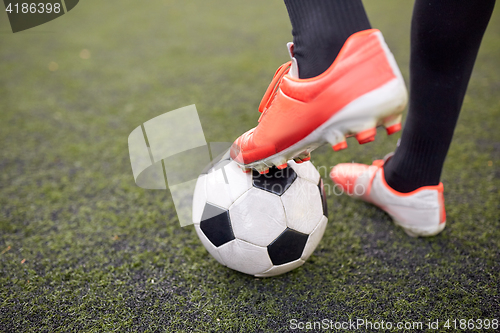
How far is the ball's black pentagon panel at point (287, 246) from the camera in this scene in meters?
1.05

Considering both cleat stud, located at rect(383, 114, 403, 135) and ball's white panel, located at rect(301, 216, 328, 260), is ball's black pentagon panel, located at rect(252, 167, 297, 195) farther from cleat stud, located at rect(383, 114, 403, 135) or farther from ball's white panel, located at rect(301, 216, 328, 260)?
cleat stud, located at rect(383, 114, 403, 135)

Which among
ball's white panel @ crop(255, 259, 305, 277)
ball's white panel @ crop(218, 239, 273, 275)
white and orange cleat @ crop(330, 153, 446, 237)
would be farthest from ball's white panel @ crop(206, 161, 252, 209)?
white and orange cleat @ crop(330, 153, 446, 237)

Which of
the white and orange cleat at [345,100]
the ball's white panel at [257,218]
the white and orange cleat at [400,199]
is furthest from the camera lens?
the white and orange cleat at [400,199]

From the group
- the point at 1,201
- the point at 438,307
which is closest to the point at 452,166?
the point at 438,307

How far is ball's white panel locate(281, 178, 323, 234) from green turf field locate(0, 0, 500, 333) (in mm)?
215

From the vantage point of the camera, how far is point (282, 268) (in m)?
1.11

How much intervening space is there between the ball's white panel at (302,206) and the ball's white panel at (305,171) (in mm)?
18

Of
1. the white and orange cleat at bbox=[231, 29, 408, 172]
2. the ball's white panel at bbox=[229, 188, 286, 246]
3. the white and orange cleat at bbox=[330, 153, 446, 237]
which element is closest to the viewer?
the white and orange cleat at bbox=[231, 29, 408, 172]

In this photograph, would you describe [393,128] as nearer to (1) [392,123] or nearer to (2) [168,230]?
(1) [392,123]

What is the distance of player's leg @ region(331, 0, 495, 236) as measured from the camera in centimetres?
109

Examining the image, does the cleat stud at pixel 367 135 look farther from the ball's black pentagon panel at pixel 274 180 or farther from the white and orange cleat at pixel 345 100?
the ball's black pentagon panel at pixel 274 180

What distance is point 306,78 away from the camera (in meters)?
0.85

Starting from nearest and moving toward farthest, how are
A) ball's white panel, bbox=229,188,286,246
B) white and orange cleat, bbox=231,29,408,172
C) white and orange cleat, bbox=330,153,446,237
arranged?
white and orange cleat, bbox=231,29,408,172 → ball's white panel, bbox=229,188,286,246 → white and orange cleat, bbox=330,153,446,237

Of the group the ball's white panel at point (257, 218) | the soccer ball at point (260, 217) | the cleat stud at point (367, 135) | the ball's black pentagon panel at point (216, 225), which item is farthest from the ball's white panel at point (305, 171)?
the cleat stud at point (367, 135)
